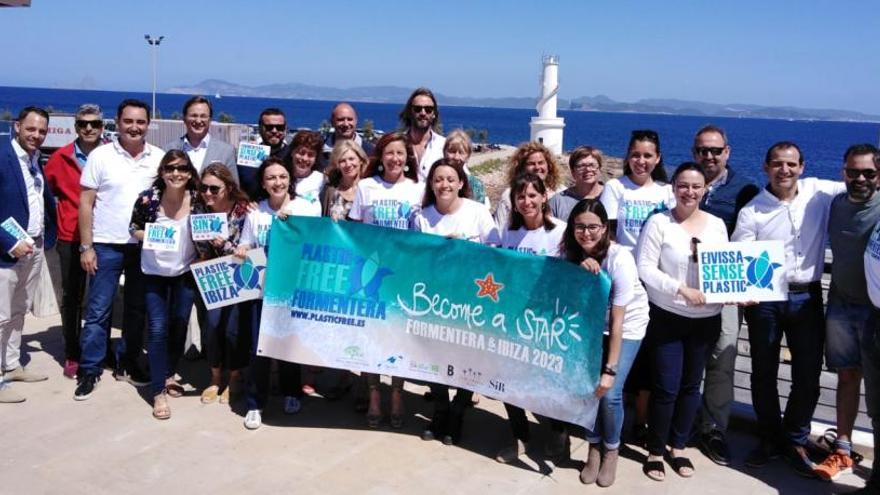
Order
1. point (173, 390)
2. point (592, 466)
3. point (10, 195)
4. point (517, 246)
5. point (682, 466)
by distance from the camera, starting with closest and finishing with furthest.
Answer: point (592, 466) → point (682, 466) → point (517, 246) → point (10, 195) → point (173, 390)

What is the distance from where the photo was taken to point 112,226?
19.6 ft

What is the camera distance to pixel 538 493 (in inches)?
182

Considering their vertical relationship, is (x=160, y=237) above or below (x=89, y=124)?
below

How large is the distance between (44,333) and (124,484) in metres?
3.56

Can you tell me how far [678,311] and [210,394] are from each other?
141 inches

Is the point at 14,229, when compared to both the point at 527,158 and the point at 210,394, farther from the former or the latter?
the point at 527,158

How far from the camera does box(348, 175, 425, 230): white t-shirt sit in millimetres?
5559

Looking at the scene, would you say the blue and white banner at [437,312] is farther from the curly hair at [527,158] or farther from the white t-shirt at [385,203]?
the curly hair at [527,158]

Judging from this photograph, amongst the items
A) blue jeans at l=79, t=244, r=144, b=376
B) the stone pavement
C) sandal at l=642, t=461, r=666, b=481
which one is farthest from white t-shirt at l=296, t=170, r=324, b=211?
sandal at l=642, t=461, r=666, b=481

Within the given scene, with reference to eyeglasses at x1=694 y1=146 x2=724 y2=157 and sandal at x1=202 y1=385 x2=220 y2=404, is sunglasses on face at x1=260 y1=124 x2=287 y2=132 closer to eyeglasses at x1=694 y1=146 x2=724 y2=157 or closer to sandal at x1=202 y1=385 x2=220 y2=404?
sandal at x1=202 y1=385 x2=220 y2=404

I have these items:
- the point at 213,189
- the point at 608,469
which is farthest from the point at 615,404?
the point at 213,189

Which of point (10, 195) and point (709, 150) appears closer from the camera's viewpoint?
point (709, 150)

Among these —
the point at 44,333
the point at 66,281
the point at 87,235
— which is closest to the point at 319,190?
the point at 87,235

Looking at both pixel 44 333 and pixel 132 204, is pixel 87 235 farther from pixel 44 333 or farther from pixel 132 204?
pixel 44 333
